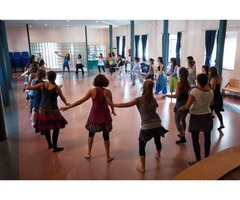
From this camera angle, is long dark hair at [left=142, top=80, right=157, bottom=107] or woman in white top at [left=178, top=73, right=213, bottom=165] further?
woman in white top at [left=178, top=73, right=213, bottom=165]

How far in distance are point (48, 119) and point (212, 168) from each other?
8.22 ft

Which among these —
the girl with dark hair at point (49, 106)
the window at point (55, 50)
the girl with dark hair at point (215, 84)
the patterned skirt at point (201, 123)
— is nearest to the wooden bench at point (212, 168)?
the patterned skirt at point (201, 123)

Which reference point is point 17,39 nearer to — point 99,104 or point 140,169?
point 99,104

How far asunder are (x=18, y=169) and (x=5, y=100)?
13.5 feet

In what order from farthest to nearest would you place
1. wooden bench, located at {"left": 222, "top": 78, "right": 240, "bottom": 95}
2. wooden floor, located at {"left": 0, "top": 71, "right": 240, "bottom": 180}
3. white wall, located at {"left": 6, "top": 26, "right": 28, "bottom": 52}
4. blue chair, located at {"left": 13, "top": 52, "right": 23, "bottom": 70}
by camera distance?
1. white wall, located at {"left": 6, "top": 26, "right": 28, "bottom": 52}
2. blue chair, located at {"left": 13, "top": 52, "right": 23, "bottom": 70}
3. wooden bench, located at {"left": 222, "top": 78, "right": 240, "bottom": 95}
4. wooden floor, located at {"left": 0, "top": 71, "right": 240, "bottom": 180}

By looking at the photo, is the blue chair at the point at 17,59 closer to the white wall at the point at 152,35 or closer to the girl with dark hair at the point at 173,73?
the white wall at the point at 152,35

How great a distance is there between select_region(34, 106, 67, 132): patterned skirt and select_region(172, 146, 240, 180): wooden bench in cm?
218

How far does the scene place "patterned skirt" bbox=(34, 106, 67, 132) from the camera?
3.72 meters

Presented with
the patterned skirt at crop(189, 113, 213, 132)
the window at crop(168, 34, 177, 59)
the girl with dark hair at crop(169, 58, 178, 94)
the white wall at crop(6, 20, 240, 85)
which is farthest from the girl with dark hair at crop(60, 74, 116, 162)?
the window at crop(168, 34, 177, 59)

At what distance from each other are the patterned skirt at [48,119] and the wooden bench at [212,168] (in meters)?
2.18

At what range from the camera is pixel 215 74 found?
4328mm

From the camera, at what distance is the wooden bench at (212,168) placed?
2.19 m

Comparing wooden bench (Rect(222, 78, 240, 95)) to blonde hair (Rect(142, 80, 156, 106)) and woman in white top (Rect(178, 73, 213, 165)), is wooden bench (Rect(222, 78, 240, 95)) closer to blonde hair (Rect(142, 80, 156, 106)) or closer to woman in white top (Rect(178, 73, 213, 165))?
woman in white top (Rect(178, 73, 213, 165))
